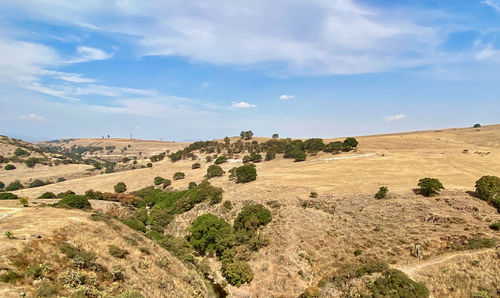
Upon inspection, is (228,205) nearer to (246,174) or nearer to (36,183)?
(246,174)

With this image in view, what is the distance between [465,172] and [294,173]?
42326 mm

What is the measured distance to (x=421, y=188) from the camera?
135ft

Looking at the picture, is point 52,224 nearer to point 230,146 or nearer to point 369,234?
point 369,234

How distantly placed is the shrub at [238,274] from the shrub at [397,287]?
17.2 meters

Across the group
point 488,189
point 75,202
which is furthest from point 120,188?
point 488,189

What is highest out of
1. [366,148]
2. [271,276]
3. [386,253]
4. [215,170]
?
[366,148]

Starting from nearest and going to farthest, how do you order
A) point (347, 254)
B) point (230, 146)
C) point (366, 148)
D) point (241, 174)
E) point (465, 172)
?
point (347, 254) → point (465, 172) → point (241, 174) → point (366, 148) → point (230, 146)

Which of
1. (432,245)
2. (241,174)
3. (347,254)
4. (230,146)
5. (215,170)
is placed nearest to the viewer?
(432,245)

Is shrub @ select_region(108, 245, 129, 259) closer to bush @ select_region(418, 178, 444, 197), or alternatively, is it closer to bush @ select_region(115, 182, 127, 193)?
bush @ select_region(418, 178, 444, 197)

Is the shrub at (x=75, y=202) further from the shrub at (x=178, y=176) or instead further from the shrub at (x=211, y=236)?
the shrub at (x=178, y=176)

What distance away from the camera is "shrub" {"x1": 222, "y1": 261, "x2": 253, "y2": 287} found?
3269 centimetres

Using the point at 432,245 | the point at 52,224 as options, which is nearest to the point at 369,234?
the point at 432,245

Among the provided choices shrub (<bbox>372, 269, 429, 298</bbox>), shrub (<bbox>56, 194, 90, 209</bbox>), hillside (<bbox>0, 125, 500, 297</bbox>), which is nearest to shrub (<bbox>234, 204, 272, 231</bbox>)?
hillside (<bbox>0, 125, 500, 297</bbox>)

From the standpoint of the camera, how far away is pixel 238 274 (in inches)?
1303
